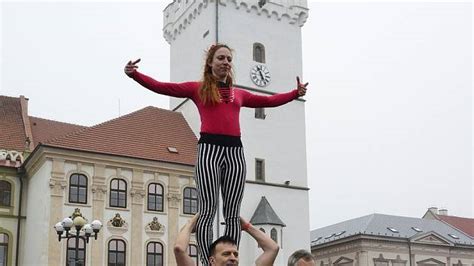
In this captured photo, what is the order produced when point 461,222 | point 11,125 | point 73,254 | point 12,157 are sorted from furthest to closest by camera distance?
1. point 461,222
2. point 11,125
3. point 12,157
4. point 73,254

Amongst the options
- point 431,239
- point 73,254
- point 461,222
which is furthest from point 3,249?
point 461,222

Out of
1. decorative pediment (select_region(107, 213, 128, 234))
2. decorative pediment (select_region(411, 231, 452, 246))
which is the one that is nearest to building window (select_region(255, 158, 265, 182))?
decorative pediment (select_region(107, 213, 128, 234))

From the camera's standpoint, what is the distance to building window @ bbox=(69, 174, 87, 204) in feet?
97.1

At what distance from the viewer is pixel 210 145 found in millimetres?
5516

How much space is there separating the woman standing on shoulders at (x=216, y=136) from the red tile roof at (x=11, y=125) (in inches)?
1164

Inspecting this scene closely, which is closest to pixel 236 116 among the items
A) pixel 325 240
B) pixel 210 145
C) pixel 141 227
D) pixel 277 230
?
pixel 210 145

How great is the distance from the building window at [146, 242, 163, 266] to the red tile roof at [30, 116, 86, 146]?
8899mm

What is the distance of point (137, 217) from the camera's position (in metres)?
30.5

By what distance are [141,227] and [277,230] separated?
20.8ft

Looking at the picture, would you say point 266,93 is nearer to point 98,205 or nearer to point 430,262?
point 98,205

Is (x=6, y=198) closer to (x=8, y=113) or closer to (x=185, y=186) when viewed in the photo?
(x=8, y=113)

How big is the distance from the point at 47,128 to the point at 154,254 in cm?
1056

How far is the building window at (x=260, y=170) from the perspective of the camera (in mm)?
34156

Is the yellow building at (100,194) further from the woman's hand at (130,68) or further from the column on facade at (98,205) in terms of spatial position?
the woman's hand at (130,68)
